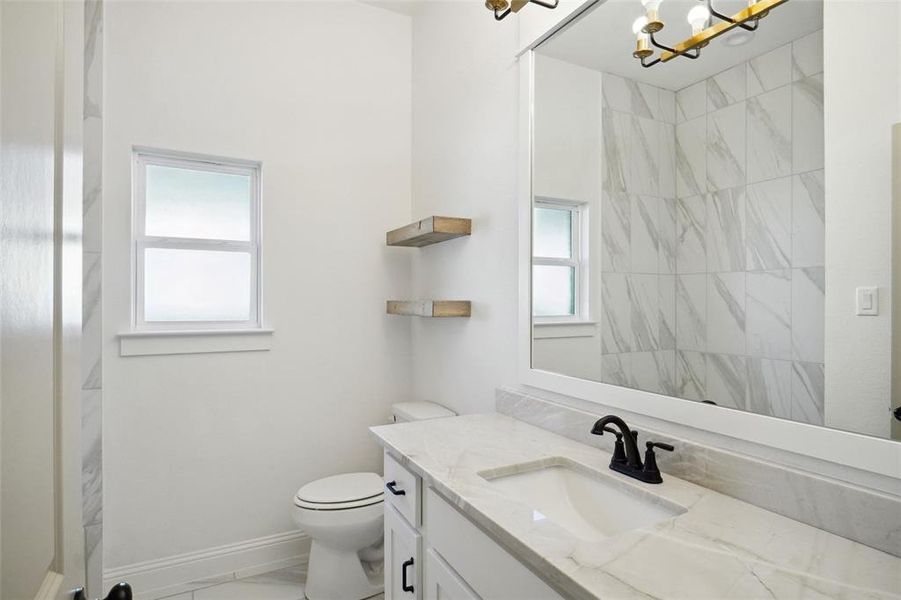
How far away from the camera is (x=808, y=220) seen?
0.97 meters

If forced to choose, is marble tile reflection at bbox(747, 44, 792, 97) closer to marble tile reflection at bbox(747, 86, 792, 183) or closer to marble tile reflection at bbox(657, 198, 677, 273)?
marble tile reflection at bbox(747, 86, 792, 183)

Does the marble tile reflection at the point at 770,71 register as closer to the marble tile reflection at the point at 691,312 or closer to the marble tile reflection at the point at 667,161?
the marble tile reflection at the point at 667,161

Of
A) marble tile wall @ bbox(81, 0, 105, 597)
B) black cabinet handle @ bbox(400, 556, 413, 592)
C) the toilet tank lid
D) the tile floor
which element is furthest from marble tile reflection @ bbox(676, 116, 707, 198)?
marble tile wall @ bbox(81, 0, 105, 597)

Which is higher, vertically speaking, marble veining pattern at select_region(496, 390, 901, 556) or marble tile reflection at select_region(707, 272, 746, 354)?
marble tile reflection at select_region(707, 272, 746, 354)

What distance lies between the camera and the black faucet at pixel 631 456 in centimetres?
117

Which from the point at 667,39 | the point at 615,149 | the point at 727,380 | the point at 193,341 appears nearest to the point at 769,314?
the point at 727,380

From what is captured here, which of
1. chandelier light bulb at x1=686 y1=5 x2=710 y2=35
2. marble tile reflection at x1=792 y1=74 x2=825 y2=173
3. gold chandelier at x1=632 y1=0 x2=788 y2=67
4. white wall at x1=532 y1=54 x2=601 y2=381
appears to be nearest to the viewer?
marble tile reflection at x1=792 y1=74 x2=825 y2=173

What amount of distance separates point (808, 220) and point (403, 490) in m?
1.23

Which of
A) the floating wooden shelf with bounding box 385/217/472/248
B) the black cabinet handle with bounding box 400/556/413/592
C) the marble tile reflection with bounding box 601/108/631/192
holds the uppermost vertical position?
the marble tile reflection with bounding box 601/108/631/192

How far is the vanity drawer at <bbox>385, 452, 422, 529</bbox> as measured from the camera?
135 cm

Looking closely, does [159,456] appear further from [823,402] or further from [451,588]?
[823,402]

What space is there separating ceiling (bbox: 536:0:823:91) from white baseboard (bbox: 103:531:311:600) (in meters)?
2.50

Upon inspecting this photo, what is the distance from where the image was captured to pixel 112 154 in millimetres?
2131

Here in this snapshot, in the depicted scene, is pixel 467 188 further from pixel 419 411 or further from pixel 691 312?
pixel 691 312
